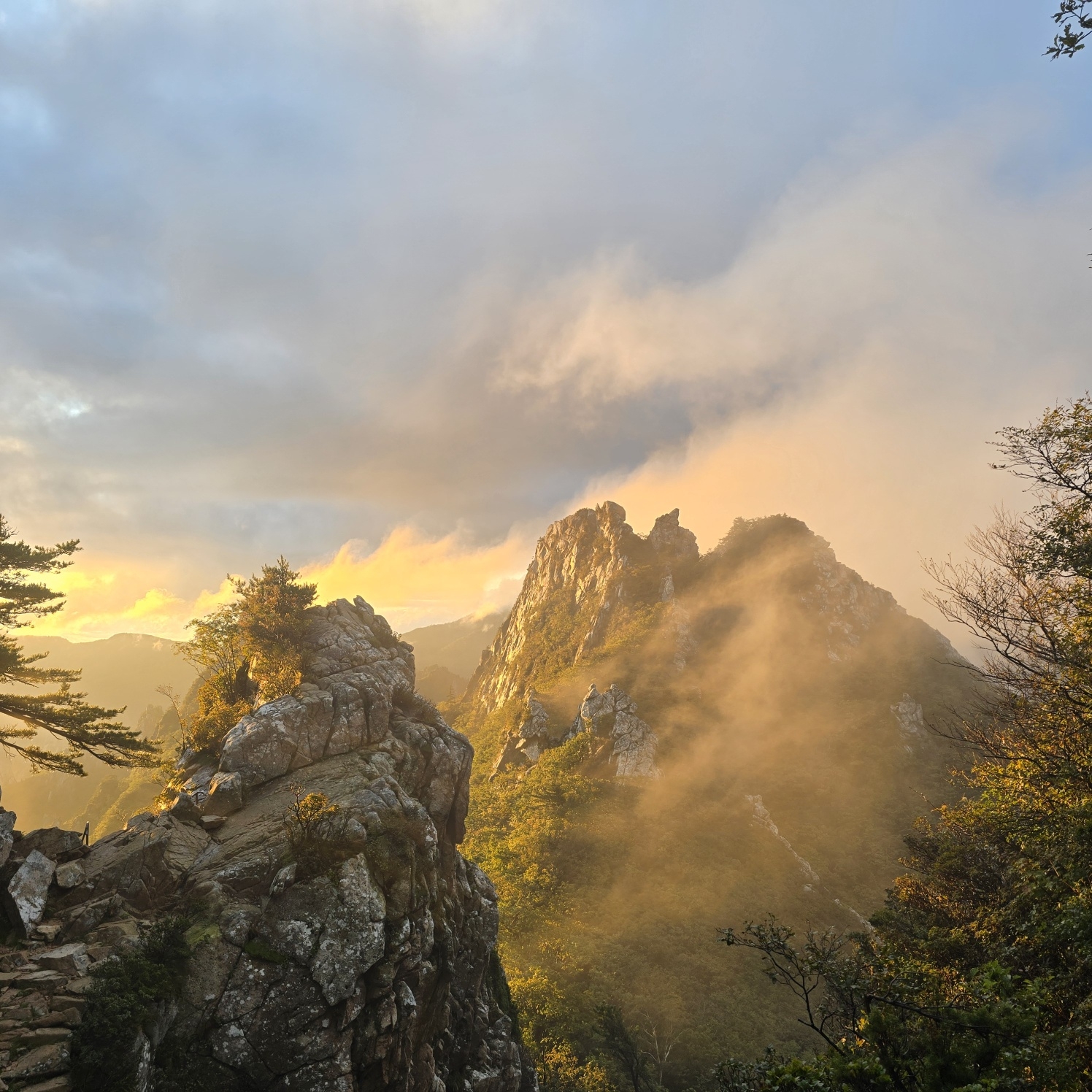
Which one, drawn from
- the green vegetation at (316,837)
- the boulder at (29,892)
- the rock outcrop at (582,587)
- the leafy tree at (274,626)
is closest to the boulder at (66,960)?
the boulder at (29,892)

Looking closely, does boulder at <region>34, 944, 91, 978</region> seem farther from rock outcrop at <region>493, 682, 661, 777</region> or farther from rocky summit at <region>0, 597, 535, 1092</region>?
rock outcrop at <region>493, 682, 661, 777</region>

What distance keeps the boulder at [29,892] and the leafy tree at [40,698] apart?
24.5ft

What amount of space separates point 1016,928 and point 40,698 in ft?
142

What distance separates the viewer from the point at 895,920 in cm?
2823

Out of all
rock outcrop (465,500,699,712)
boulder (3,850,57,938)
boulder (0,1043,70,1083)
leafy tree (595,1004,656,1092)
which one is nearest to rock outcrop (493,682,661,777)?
rock outcrop (465,500,699,712)

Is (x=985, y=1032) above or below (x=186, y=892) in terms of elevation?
below

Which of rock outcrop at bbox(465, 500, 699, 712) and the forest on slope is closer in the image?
the forest on slope

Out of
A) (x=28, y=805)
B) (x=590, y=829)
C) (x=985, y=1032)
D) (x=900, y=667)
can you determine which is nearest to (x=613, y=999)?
(x=590, y=829)

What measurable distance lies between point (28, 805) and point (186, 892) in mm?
184782

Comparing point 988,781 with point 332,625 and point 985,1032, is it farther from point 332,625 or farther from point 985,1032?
point 332,625

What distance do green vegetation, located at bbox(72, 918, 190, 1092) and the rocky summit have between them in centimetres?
36

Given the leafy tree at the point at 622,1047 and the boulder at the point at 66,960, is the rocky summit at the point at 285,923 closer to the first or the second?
the boulder at the point at 66,960

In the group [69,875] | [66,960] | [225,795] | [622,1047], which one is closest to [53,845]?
[69,875]

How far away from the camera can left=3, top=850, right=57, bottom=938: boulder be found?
54.1ft
